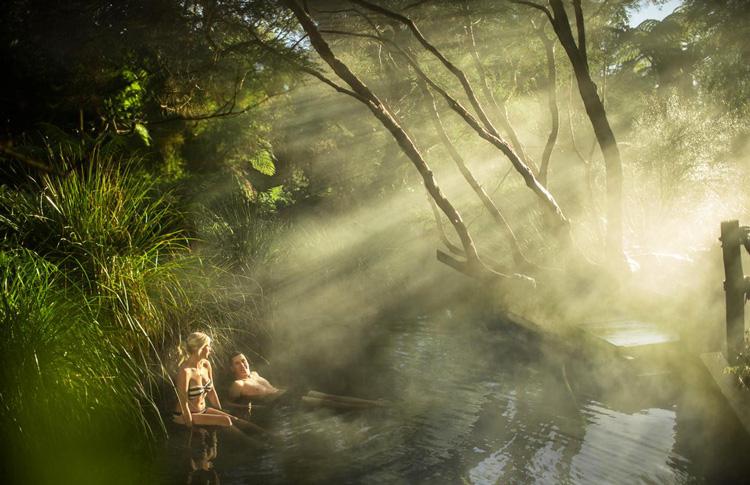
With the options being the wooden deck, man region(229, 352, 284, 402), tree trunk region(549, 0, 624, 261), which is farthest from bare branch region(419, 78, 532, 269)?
man region(229, 352, 284, 402)

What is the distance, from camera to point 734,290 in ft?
16.4

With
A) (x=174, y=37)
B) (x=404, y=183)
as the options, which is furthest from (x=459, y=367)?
(x=404, y=183)

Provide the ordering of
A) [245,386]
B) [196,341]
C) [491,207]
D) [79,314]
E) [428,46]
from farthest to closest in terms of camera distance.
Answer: [491,207] < [428,46] < [245,386] < [196,341] < [79,314]

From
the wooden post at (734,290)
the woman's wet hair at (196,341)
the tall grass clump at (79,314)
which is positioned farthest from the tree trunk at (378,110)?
the woman's wet hair at (196,341)

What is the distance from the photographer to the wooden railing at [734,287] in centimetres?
491

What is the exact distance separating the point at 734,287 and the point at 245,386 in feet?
15.0

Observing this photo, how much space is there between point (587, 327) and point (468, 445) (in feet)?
8.93

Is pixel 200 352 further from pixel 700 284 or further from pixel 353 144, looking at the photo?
pixel 353 144

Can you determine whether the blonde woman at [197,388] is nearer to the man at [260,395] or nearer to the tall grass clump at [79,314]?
the tall grass clump at [79,314]

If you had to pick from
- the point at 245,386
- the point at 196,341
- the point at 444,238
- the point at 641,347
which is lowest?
the point at 245,386

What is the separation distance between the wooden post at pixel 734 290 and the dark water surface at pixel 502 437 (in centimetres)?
54

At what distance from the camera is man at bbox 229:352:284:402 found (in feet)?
20.1

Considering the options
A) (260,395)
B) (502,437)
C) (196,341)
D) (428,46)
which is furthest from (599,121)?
(196,341)

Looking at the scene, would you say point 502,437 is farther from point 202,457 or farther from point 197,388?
point 197,388
